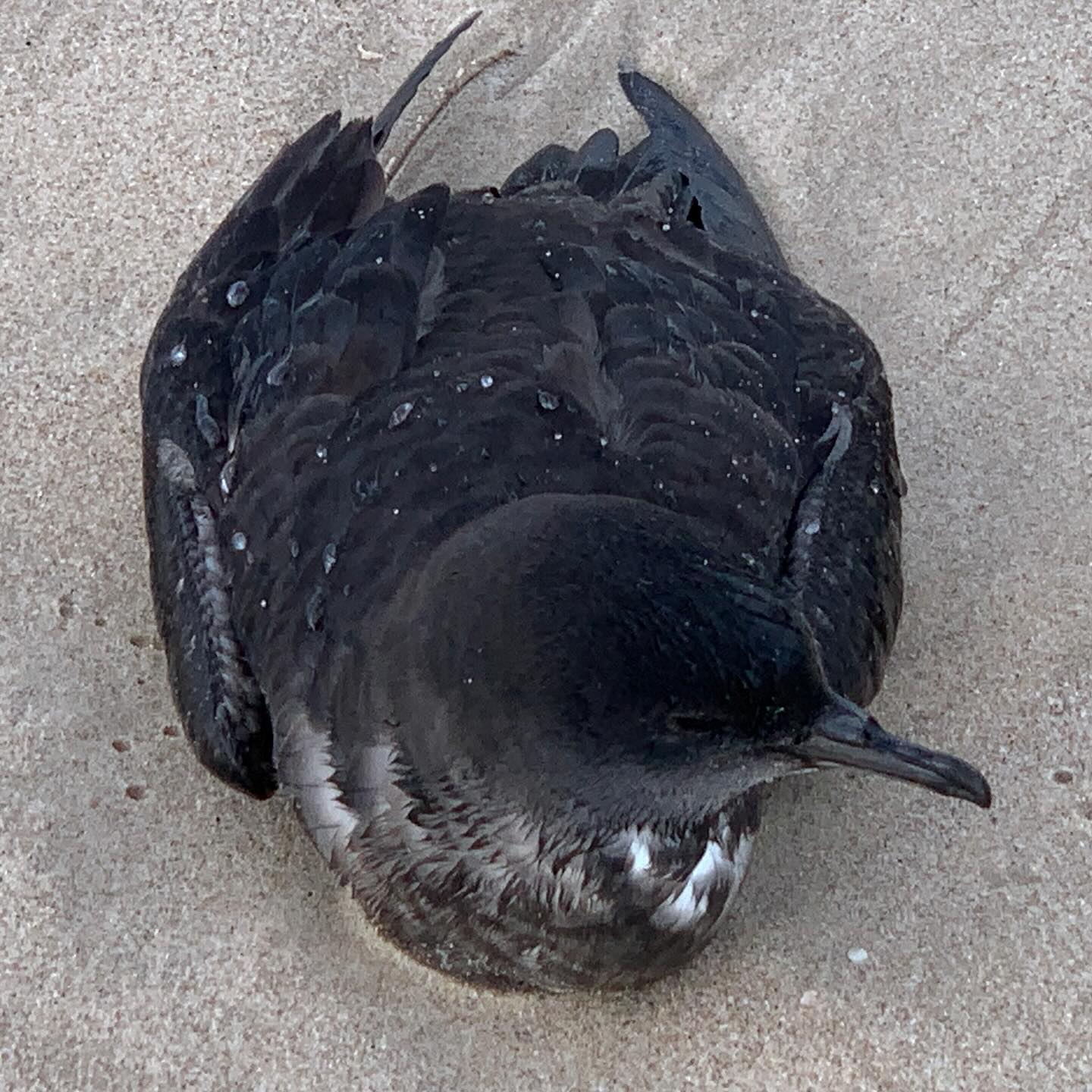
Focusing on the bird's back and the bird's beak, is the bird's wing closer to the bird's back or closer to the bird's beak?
the bird's back

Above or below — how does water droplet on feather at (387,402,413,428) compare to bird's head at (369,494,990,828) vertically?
above

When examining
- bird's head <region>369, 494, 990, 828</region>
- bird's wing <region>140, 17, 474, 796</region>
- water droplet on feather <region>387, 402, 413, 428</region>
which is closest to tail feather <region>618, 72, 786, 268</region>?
bird's wing <region>140, 17, 474, 796</region>

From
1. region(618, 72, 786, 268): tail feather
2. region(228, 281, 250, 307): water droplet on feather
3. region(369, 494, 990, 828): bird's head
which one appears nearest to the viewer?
region(369, 494, 990, 828): bird's head

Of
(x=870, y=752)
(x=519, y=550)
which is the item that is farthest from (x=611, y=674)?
(x=870, y=752)

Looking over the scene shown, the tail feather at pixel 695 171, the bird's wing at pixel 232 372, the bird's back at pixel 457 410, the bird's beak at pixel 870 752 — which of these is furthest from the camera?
the tail feather at pixel 695 171

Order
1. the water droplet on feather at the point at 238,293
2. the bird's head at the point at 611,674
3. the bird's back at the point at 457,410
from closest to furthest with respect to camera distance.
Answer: the bird's head at the point at 611,674 → the bird's back at the point at 457,410 → the water droplet on feather at the point at 238,293

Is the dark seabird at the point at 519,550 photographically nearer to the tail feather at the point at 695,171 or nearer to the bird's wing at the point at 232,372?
the bird's wing at the point at 232,372

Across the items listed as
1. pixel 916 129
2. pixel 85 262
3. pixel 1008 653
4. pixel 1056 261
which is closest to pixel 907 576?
pixel 1008 653

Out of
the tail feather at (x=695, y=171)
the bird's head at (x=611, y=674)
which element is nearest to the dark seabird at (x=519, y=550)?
the bird's head at (x=611, y=674)

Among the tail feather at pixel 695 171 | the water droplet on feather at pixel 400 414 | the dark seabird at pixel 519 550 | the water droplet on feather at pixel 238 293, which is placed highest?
the water droplet on feather at pixel 238 293

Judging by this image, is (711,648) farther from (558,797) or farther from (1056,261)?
(1056,261)
